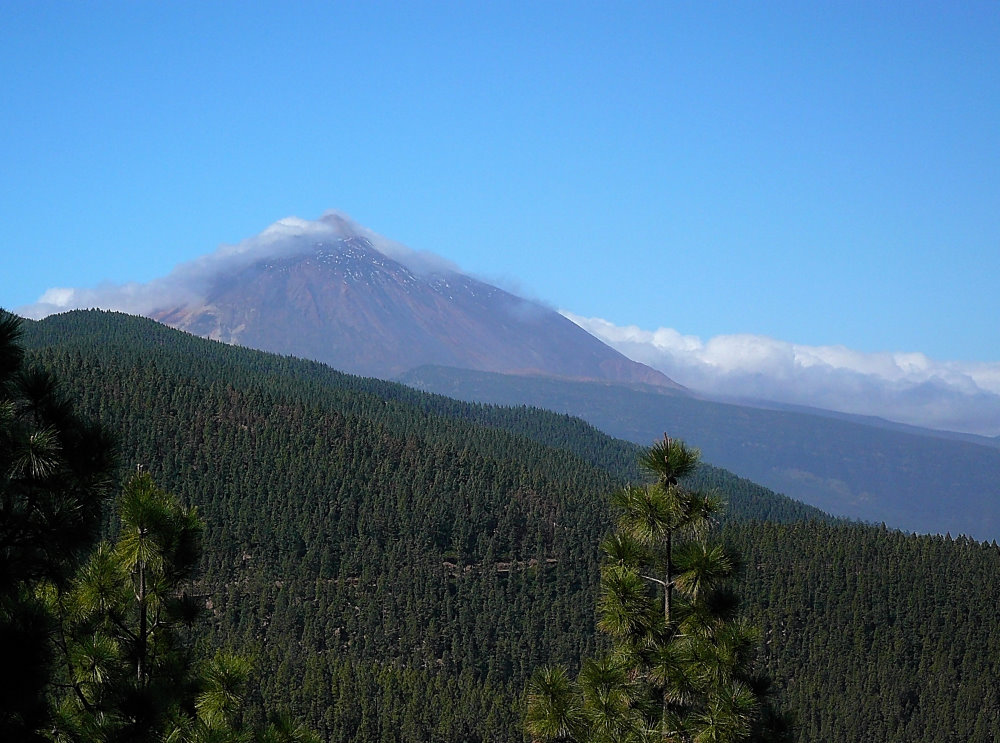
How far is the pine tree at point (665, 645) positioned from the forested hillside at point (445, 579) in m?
87.4

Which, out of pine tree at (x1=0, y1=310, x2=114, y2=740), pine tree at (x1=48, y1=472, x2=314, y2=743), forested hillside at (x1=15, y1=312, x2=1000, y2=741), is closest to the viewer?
pine tree at (x1=0, y1=310, x2=114, y2=740)

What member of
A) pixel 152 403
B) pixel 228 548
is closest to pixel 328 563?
pixel 228 548

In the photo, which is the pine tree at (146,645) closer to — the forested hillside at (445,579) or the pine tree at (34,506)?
the pine tree at (34,506)

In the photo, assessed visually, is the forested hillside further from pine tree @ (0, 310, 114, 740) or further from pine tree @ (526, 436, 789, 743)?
pine tree @ (0, 310, 114, 740)

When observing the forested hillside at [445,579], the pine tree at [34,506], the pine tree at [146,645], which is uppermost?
the pine tree at [34,506]

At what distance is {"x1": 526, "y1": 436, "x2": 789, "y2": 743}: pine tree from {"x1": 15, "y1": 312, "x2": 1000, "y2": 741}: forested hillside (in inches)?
3443

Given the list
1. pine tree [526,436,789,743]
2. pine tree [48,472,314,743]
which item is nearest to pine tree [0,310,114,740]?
pine tree [48,472,314,743]

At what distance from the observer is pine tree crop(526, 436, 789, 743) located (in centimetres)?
1605

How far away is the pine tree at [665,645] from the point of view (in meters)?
16.0

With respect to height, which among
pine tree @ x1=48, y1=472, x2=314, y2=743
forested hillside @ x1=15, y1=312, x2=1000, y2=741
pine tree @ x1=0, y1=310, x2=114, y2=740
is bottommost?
forested hillside @ x1=15, y1=312, x2=1000, y2=741

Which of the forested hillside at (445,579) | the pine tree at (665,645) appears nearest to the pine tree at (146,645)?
the pine tree at (665,645)

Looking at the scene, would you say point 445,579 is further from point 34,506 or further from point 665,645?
point 34,506

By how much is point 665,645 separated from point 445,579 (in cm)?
14519

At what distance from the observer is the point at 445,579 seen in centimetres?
15875
